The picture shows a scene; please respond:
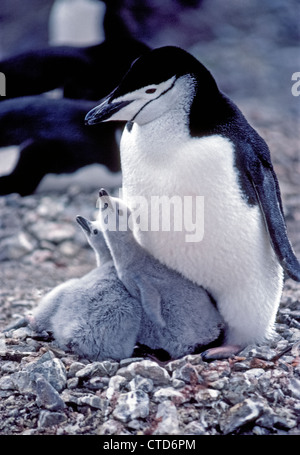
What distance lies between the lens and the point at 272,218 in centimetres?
110

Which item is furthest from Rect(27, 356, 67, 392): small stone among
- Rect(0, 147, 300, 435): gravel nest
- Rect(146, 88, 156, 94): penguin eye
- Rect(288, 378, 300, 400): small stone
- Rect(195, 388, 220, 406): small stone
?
Rect(146, 88, 156, 94): penguin eye

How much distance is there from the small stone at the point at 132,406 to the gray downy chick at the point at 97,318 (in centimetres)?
16

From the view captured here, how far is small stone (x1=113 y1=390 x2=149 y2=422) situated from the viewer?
91 centimetres

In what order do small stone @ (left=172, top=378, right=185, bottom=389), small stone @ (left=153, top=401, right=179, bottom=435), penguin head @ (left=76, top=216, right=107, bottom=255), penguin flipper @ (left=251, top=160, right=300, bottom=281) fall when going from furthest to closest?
penguin head @ (left=76, top=216, right=107, bottom=255)
penguin flipper @ (left=251, top=160, right=300, bottom=281)
small stone @ (left=172, top=378, right=185, bottom=389)
small stone @ (left=153, top=401, right=179, bottom=435)

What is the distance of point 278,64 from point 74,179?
105 cm

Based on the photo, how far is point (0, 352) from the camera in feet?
3.83

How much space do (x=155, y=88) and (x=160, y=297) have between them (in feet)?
1.29

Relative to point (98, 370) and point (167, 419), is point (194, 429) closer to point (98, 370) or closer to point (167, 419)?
point (167, 419)

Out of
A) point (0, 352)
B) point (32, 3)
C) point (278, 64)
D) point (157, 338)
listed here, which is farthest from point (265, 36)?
point (0, 352)

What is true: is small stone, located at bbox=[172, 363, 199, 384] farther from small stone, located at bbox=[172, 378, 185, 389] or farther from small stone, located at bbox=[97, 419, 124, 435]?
small stone, located at bbox=[97, 419, 124, 435]

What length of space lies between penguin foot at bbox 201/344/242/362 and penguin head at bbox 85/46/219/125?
45 centimetres

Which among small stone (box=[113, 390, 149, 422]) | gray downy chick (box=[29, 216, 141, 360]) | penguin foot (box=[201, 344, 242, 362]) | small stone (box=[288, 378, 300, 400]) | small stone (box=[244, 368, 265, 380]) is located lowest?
small stone (box=[113, 390, 149, 422])

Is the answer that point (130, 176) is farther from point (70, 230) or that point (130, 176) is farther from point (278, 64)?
point (70, 230)

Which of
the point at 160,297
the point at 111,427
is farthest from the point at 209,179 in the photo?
the point at 111,427
